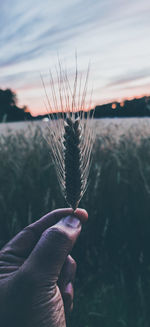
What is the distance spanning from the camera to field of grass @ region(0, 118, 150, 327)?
2.28m

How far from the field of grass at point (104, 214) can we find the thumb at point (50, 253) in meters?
1.00

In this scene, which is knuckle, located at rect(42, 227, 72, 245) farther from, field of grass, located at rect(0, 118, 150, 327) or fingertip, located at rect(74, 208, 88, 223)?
field of grass, located at rect(0, 118, 150, 327)

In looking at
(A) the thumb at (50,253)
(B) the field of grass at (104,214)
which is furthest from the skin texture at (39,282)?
(B) the field of grass at (104,214)

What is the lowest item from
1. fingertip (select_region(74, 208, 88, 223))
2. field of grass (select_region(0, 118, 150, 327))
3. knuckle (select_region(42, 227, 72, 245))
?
field of grass (select_region(0, 118, 150, 327))

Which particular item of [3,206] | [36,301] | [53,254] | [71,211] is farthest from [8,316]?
[3,206]

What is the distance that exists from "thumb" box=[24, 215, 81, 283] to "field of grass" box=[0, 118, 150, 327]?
1001 millimetres

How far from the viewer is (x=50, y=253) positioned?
116cm

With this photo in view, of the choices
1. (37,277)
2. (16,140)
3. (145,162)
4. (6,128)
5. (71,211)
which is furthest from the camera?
(6,128)

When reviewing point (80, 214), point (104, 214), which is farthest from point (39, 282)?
point (104, 214)

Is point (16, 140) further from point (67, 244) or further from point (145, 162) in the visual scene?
point (67, 244)

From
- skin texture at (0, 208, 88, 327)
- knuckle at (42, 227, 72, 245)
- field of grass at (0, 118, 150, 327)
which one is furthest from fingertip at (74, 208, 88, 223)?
field of grass at (0, 118, 150, 327)

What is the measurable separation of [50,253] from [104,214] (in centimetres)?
145

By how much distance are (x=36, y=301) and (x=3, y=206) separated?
4.22ft

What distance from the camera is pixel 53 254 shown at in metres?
1.17
